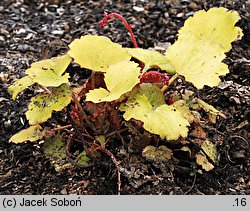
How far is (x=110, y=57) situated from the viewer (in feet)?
4.89

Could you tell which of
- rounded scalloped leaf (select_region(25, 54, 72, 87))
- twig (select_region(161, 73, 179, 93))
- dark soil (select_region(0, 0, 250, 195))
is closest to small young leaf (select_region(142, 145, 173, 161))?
dark soil (select_region(0, 0, 250, 195))

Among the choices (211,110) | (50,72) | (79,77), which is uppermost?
(50,72)

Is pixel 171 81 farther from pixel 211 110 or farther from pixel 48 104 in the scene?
pixel 48 104

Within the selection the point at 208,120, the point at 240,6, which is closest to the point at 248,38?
the point at 240,6

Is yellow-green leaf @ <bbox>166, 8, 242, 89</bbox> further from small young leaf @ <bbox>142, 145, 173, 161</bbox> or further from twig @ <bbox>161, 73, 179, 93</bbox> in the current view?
small young leaf @ <bbox>142, 145, 173, 161</bbox>

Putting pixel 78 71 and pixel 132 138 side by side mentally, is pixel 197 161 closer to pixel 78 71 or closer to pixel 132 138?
pixel 132 138

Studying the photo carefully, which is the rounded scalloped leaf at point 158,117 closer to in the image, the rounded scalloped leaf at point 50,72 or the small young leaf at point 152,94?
the small young leaf at point 152,94

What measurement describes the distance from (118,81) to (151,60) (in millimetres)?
141

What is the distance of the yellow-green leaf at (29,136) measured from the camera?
60.5 inches

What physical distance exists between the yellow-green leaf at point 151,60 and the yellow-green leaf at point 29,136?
0.34m

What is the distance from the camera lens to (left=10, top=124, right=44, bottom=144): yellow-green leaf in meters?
1.54

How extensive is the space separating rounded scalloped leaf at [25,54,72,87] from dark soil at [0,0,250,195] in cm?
28

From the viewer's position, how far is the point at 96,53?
1481 mm

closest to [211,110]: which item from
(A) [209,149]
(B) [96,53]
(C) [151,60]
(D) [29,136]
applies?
(A) [209,149]
